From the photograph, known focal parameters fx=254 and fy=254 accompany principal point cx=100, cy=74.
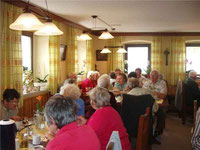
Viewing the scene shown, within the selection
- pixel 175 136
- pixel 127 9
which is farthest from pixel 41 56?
pixel 175 136

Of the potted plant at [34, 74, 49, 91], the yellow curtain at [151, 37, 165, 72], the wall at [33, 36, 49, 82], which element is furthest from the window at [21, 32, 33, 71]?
the yellow curtain at [151, 37, 165, 72]

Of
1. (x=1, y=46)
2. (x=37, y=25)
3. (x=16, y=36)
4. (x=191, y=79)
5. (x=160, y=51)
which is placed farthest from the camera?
(x=160, y=51)

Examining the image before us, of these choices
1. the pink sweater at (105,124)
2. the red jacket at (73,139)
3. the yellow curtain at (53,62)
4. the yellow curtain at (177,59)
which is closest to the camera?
the red jacket at (73,139)

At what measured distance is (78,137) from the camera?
1.61 meters

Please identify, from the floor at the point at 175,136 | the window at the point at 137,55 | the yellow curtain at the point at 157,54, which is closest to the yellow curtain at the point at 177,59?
the yellow curtain at the point at 157,54

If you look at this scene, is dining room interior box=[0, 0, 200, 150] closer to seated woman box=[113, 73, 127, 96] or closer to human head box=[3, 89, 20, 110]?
seated woman box=[113, 73, 127, 96]

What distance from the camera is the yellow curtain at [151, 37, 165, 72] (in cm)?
898

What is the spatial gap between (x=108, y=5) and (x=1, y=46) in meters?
2.04

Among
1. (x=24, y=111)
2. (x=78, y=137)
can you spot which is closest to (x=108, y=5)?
(x=24, y=111)

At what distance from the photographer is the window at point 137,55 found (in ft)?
31.2

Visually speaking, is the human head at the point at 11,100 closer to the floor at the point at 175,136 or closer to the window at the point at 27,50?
the window at the point at 27,50

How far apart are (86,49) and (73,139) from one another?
6.84m

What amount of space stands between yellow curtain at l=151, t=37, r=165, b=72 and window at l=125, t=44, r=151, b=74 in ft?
1.53

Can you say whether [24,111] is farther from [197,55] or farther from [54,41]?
[197,55]
